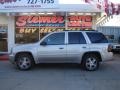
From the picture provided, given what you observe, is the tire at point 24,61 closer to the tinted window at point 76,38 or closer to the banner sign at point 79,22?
the tinted window at point 76,38

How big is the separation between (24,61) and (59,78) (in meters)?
2.64

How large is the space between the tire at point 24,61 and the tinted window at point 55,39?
110 centimetres

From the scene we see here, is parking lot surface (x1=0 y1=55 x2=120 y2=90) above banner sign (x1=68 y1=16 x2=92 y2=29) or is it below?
below

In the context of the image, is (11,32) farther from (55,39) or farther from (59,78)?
(59,78)

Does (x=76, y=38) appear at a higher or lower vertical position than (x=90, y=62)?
higher

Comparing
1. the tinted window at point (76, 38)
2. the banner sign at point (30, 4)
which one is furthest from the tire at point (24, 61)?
the banner sign at point (30, 4)

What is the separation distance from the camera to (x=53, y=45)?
14820 millimetres

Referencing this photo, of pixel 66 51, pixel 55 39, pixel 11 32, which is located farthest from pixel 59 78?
pixel 11 32

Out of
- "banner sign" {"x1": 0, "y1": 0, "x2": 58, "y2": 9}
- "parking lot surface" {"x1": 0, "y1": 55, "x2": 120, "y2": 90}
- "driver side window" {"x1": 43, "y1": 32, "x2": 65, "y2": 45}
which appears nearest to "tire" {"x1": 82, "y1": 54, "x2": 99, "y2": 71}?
"parking lot surface" {"x1": 0, "y1": 55, "x2": 120, "y2": 90}

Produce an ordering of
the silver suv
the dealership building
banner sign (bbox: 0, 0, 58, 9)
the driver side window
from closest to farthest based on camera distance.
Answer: the silver suv < the driver side window < banner sign (bbox: 0, 0, 58, 9) < the dealership building

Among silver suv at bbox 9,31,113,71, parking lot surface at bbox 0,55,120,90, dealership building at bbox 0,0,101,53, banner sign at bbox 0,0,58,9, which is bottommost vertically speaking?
parking lot surface at bbox 0,55,120,90

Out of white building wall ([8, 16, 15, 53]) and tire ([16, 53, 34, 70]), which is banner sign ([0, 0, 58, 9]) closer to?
white building wall ([8, 16, 15, 53])

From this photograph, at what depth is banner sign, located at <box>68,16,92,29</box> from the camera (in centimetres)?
2197

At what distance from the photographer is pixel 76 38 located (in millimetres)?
15031
